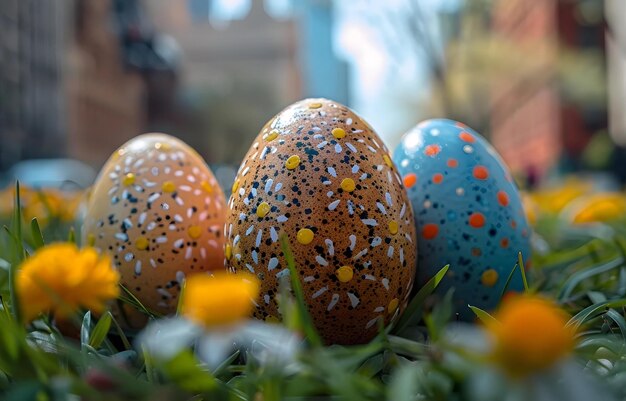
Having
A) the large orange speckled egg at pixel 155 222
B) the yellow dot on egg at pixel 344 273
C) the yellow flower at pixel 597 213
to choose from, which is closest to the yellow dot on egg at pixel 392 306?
the yellow dot on egg at pixel 344 273

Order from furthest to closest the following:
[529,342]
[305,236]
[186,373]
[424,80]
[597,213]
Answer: [424,80] < [597,213] < [305,236] < [186,373] < [529,342]

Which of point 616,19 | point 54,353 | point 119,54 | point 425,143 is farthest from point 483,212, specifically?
point 119,54

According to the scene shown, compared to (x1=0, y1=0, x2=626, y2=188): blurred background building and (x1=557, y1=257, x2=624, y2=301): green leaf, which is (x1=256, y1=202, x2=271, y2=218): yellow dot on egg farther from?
(x1=0, y1=0, x2=626, y2=188): blurred background building

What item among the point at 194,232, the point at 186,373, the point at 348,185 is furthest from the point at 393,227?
the point at 186,373

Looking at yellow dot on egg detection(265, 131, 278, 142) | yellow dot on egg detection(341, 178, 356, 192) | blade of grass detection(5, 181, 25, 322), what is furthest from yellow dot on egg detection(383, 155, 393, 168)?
blade of grass detection(5, 181, 25, 322)

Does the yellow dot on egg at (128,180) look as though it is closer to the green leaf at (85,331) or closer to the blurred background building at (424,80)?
the green leaf at (85,331)

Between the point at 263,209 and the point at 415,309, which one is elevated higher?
the point at 263,209

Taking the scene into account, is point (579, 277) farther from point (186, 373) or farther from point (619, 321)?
point (186, 373)
